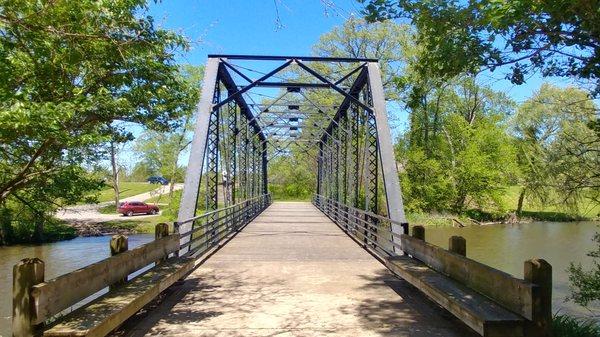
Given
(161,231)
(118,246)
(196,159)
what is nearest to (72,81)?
(196,159)

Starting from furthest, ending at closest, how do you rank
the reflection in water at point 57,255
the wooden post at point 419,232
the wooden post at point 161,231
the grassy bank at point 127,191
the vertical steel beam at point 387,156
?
the grassy bank at point 127,191 < the reflection in water at point 57,255 < the vertical steel beam at point 387,156 < the wooden post at point 419,232 < the wooden post at point 161,231

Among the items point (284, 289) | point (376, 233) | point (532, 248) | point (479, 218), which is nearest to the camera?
point (284, 289)

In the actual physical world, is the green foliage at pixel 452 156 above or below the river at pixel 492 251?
above

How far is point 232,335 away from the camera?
488 centimetres

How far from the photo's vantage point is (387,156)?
10.4 m

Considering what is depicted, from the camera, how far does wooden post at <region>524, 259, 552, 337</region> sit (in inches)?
154

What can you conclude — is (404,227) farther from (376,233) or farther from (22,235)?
(22,235)

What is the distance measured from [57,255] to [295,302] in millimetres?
21162

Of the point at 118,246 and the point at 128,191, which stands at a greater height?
the point at 128,191

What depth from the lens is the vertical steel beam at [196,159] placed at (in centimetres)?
928

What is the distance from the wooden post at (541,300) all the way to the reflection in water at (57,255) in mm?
13362

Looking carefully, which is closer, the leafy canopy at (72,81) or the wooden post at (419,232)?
the leafy canopy at (72,81)

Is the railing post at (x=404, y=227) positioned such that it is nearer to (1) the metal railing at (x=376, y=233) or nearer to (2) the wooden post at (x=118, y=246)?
(1) the metal railing at (x=376, y=233)

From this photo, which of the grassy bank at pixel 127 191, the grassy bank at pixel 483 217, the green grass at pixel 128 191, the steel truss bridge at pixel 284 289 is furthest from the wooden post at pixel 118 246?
the green grass at pixel 128 191
